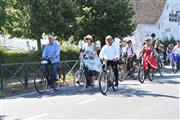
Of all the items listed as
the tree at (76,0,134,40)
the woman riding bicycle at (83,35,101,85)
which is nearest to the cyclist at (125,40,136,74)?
the woman riding bicycle at (83,35,101,85)

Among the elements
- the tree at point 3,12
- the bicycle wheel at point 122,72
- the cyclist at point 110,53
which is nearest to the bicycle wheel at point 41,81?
the cyclist at point 110,53

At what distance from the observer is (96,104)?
13672 mm

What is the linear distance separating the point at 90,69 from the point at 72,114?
224 inches

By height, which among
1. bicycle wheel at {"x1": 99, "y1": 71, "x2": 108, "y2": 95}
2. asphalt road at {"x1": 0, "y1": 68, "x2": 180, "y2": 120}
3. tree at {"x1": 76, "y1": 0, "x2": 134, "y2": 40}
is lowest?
asphalt road at {"x1": 0, "y1": 68, "x2": 180, "y2": 120}

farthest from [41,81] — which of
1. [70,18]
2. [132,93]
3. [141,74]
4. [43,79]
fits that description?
[70,18]

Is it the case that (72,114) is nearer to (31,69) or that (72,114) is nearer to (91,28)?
(31,69)

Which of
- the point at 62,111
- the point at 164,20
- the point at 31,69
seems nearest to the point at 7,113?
the point at 62,111

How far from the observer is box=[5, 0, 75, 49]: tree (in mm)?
28562

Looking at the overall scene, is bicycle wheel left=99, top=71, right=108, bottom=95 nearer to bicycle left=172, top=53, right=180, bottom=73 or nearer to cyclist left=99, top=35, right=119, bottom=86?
cyclist left=99, top=35, right=119, bottom=86

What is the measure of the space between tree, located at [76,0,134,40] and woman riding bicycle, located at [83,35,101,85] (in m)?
15.2

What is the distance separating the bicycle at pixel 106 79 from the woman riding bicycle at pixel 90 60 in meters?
0.64

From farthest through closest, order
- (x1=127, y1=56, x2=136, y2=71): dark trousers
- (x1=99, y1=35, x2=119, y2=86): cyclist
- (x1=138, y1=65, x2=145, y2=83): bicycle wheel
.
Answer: (x1=127, y1=56, x2=136, y2=71): dark trousers → (x1=138, y1=65, x2=145, y2=83): bicycle wheel → (x1=99, y1=35, x2=119, y2=86): cyclist

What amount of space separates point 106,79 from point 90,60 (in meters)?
1.40

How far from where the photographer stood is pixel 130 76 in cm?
2302
